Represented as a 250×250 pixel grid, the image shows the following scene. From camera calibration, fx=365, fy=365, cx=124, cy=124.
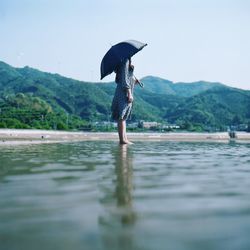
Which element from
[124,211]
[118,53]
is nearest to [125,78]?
[118,53]

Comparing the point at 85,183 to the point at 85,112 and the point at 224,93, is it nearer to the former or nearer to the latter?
the point at 85,112

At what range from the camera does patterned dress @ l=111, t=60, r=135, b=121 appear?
9883 mm

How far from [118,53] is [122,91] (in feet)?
3.38

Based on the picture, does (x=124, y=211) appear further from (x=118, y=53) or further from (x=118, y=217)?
(x=118, y=53)

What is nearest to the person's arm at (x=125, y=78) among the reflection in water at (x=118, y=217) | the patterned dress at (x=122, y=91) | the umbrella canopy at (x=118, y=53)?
the patterned dress at (x=122, y=91)

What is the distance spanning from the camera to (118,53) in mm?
9812

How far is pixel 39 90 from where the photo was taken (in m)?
97.5

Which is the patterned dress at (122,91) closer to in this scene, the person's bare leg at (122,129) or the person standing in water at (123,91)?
the person standing in water at (123,91)

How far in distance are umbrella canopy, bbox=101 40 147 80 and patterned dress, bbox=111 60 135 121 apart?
0.19 meters

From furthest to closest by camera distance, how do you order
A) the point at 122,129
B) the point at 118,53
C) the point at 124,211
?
the point at 122,129 → the point at 118,53 → the point at 124,211

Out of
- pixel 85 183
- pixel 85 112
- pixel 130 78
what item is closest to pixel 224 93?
pixel 85 112

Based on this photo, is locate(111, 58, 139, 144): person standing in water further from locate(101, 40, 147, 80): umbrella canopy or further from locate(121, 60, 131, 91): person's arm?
locate(101, 40, 147, 80): umbrella canopy

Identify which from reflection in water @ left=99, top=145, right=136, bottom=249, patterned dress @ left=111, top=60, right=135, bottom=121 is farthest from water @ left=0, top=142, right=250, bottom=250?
patterned dress @ left=111, top=60, right=135, bottom=121

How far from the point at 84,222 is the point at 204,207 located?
795mm
